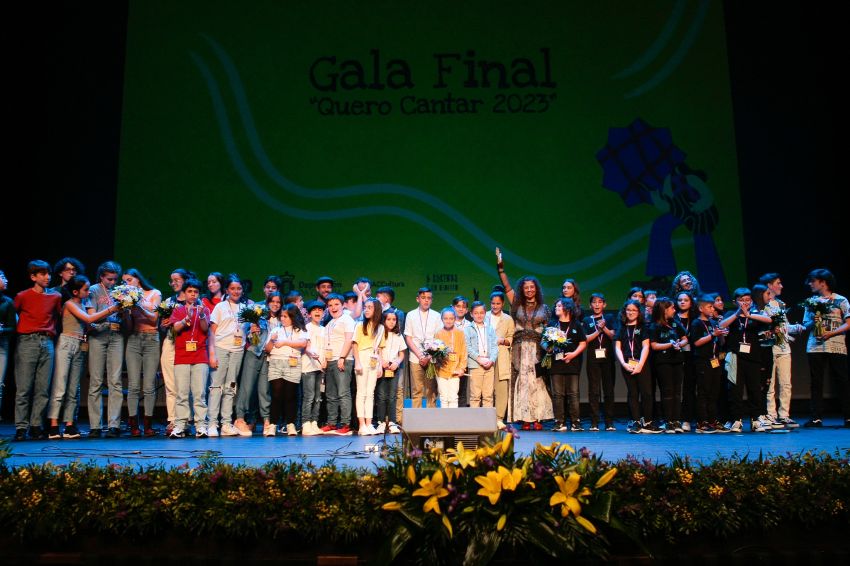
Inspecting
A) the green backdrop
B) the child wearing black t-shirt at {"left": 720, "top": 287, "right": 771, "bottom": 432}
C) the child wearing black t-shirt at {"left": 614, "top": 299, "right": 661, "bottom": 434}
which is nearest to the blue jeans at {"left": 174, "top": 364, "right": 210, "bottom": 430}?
the green backdrop

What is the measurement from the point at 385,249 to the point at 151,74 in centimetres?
381

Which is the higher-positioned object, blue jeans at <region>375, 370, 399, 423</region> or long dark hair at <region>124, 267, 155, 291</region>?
long dark hair at <region>124, 267, 155, 291</region>

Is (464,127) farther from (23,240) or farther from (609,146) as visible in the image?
(23,240)

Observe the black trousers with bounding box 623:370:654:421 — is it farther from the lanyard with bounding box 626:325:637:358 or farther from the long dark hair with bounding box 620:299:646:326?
Result: the long dark hair with bounding box 620:299:646:326

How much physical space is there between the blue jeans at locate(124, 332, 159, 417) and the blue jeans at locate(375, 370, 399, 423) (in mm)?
2249

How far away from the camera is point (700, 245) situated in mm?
8578

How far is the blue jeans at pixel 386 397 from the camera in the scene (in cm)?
720

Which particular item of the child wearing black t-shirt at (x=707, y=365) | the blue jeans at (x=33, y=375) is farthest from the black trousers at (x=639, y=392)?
the blue jeans at (x=33, y=375)

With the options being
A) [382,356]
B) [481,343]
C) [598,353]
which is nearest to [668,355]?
[598,353]

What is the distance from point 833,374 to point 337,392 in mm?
5263

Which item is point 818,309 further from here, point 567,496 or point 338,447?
point 567,496

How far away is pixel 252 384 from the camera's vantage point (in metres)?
7.03

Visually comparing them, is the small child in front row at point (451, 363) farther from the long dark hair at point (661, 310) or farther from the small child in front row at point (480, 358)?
the long dark hair at point (661, 310)

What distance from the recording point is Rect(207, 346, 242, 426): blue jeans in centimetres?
680
